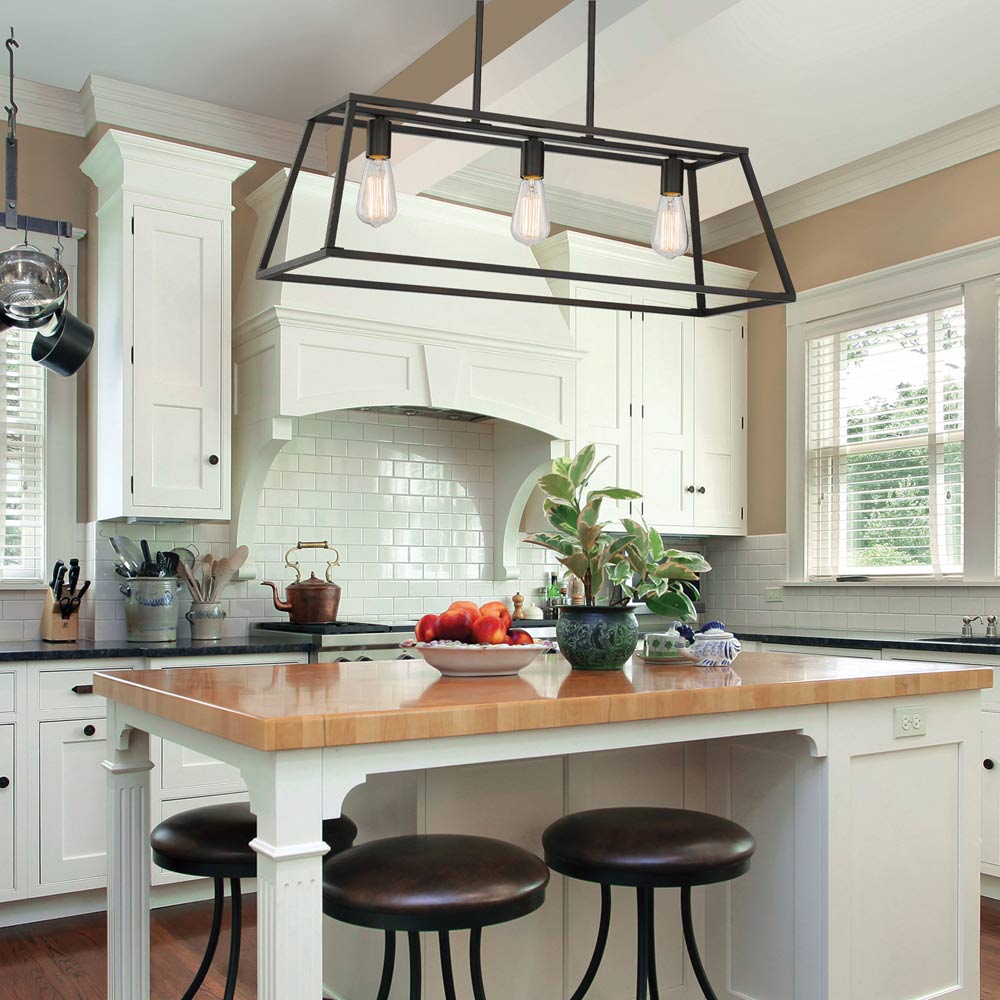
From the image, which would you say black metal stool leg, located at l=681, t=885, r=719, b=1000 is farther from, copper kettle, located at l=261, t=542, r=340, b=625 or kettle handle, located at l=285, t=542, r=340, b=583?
kettle handle, located at l=285, t=542, r=340, b=583

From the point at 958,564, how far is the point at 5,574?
4.16 m

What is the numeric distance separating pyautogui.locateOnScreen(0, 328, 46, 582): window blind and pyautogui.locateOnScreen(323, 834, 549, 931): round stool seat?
299 centimetres

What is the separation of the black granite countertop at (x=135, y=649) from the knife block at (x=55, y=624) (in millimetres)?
52

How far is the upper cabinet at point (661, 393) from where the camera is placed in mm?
5410

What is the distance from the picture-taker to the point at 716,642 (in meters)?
2.64

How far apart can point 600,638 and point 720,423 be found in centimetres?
359

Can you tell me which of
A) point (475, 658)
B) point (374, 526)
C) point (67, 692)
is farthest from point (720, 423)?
point (475, 658)

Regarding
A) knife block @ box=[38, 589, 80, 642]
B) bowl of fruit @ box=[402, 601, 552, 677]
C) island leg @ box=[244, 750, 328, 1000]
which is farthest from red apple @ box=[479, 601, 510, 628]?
knife block @ box=[38, 589, 80, 642]

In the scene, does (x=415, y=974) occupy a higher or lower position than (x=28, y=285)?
lower

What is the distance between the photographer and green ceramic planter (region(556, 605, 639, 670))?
2.56m

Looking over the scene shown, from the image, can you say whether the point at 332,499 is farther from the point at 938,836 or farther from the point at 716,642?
the point at 938,836

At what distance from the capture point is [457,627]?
2.46 meters

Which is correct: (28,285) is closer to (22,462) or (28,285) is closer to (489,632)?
(22,462)

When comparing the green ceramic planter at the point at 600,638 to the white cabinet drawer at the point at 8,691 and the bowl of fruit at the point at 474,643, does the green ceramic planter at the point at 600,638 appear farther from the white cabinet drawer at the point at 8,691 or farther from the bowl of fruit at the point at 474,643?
the white cabinet drawer at the point at 8,691
